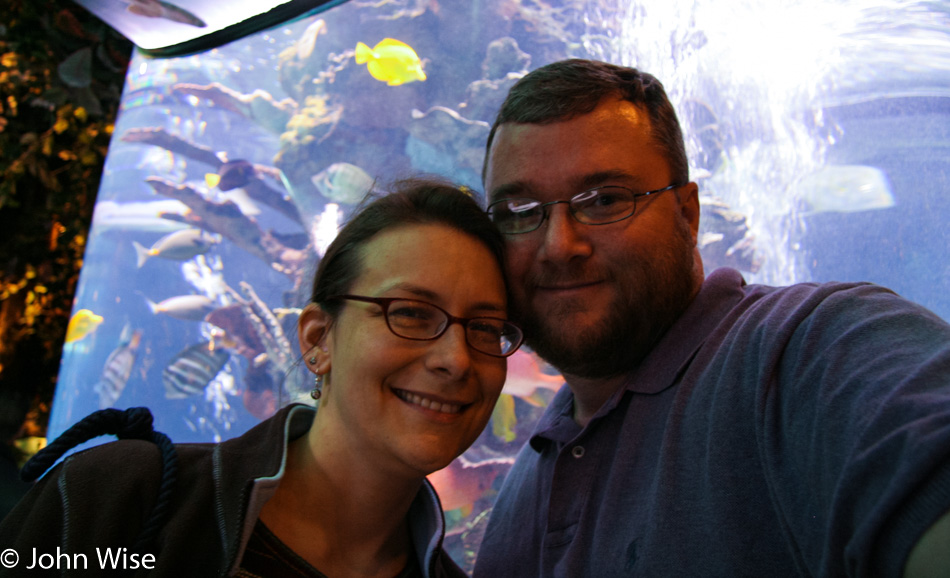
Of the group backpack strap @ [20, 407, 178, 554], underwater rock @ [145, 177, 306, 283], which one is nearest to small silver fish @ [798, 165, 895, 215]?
backpack strap @ [20, 407, 178, 554]

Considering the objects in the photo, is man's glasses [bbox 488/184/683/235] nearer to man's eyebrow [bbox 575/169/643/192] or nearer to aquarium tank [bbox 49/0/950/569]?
man's eyebrow [bbox 575/169/643/192]

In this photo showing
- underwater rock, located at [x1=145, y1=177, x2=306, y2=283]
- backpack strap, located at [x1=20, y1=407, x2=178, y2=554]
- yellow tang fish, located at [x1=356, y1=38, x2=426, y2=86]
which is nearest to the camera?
backpack strap, located at [x1=20, y1=407, x2=178, y2=554]

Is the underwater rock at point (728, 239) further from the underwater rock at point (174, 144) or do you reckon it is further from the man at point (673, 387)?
the underwater rock at point (174, 144)

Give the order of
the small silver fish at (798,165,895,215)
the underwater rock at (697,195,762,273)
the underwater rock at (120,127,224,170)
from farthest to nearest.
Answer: the underwater rock at (120,127,224,170)
the underwater rock at (697,195,762,273)
the small silver fish at (798,165,895,215)

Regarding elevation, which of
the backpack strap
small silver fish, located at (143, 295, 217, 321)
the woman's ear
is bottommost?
small silver fish, located at (143, 295, 217, 321)

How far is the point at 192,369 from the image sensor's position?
3.34m

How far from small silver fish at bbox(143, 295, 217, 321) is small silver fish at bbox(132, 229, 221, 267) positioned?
28cm

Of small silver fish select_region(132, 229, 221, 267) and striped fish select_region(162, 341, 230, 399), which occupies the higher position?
small silver fish select_region(132, 229, 221, 267)

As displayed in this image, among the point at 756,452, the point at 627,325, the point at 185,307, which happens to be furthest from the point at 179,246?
the point at 756,452

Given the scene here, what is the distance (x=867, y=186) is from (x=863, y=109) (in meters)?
0.30

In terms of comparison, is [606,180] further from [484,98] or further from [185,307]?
[185,307]

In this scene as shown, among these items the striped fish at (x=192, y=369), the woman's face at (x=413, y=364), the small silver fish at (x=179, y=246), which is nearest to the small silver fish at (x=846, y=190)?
the woman's face at (x=413, y=364)

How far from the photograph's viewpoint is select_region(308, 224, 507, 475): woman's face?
3.32 ft

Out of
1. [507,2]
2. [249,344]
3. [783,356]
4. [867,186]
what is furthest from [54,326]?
[867,186]
